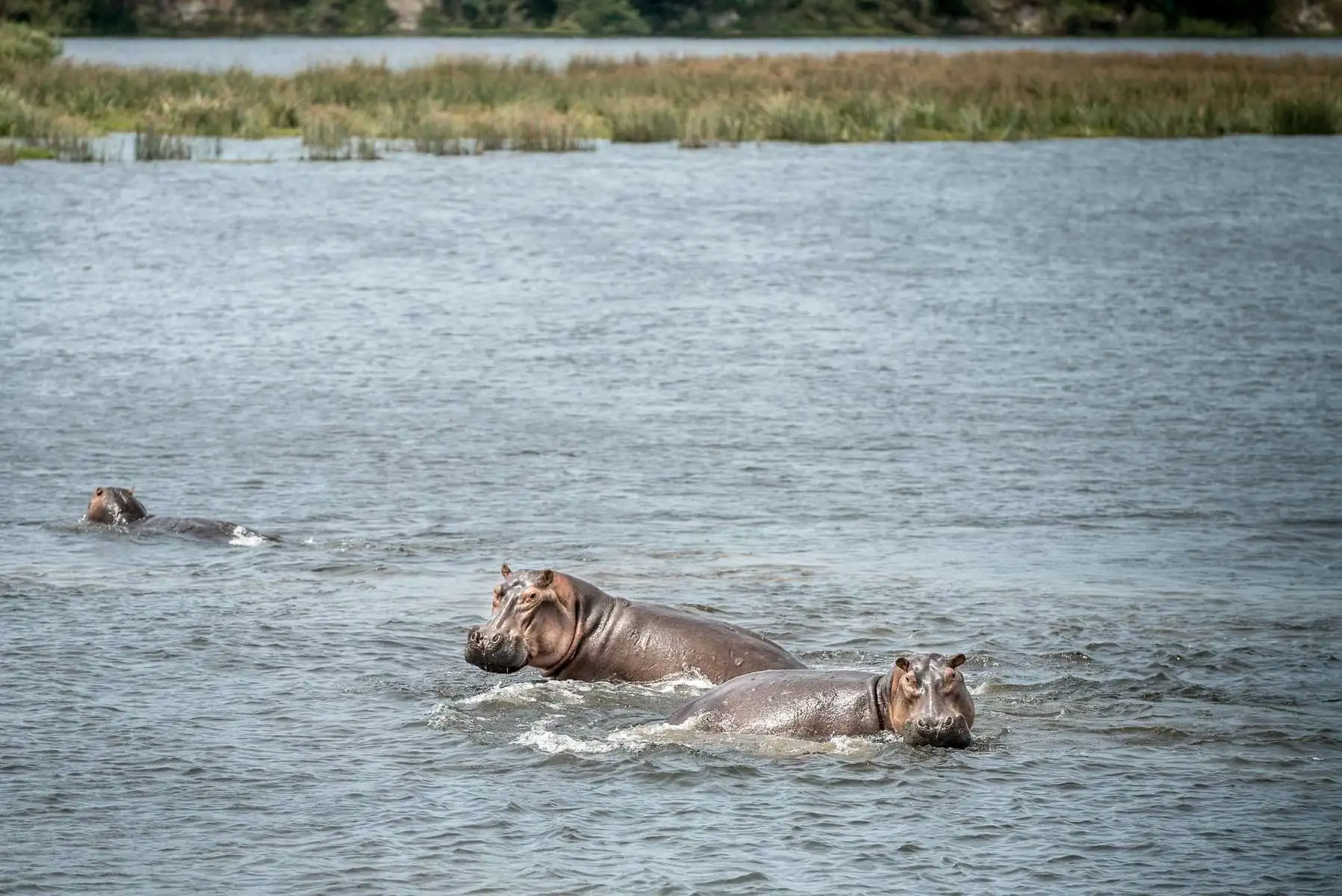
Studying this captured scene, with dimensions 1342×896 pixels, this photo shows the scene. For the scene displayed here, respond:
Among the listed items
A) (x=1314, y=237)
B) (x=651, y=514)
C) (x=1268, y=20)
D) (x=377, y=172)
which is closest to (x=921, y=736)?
(x=651, y=514)

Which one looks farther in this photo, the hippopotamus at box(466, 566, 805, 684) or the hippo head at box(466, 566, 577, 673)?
the hippopotamus at box(466, 566, 805, 684)

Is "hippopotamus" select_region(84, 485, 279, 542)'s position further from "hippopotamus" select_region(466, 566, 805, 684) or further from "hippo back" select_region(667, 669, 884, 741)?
"hippo back" select_region(667, 669, 884, 741)

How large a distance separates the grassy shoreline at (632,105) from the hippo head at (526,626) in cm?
3735

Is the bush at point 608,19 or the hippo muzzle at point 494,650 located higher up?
the bush at point 608,19

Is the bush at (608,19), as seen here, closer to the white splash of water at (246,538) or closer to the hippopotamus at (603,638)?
the white splash of water at (246,538)

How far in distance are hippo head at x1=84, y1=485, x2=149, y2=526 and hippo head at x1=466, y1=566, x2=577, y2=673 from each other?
4906mm

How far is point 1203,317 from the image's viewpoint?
26828 millimetres

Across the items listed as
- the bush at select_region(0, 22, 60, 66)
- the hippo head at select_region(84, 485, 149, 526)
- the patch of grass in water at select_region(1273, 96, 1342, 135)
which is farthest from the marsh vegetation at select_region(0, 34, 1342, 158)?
the hippo head at select_region(84, 485, 149, 526)

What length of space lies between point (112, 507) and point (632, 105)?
39445 mm

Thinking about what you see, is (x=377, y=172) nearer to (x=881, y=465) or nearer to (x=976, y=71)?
(x=976, y=71)

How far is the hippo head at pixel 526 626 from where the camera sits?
34.2ft

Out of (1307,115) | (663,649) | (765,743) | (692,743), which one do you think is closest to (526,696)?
(663,649)

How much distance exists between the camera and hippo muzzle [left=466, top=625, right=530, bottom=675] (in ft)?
34.0

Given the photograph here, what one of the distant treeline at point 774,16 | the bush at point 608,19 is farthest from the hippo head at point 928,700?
the bush at point 608,19
